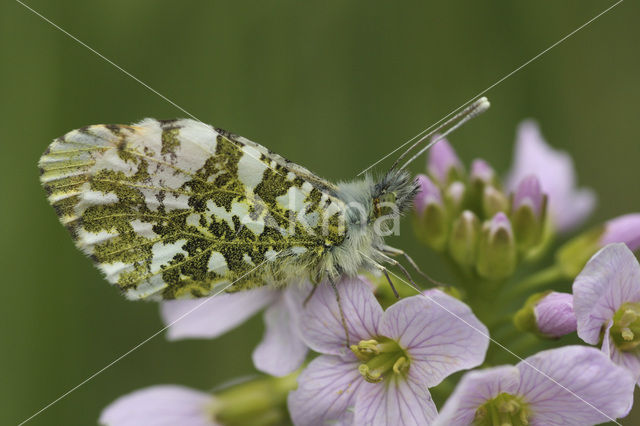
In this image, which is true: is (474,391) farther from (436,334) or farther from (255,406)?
(255,406)

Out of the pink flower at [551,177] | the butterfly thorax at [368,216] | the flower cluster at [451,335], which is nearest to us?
the flower cluster at [451,335]

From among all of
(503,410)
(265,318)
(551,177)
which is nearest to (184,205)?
(265,318)

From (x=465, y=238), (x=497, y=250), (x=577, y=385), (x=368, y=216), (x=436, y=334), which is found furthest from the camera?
(x=465, y=238)

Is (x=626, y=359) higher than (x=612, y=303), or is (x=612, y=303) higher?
(x=612, y=303)

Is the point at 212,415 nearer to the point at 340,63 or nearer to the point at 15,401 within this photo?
the point at 15,401

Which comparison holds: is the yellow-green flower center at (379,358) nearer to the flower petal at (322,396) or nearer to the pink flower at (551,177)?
the flower petal at (322,396)

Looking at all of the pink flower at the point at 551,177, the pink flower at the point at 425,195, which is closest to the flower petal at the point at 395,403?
the pink flower at the point at 425,195

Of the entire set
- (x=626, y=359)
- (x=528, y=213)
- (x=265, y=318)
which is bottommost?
(x=626, y=359)

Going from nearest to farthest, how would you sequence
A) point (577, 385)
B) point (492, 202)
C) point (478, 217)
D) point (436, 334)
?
point (577, 385), point (436, 334), point (492, 202), point (478, 217)
